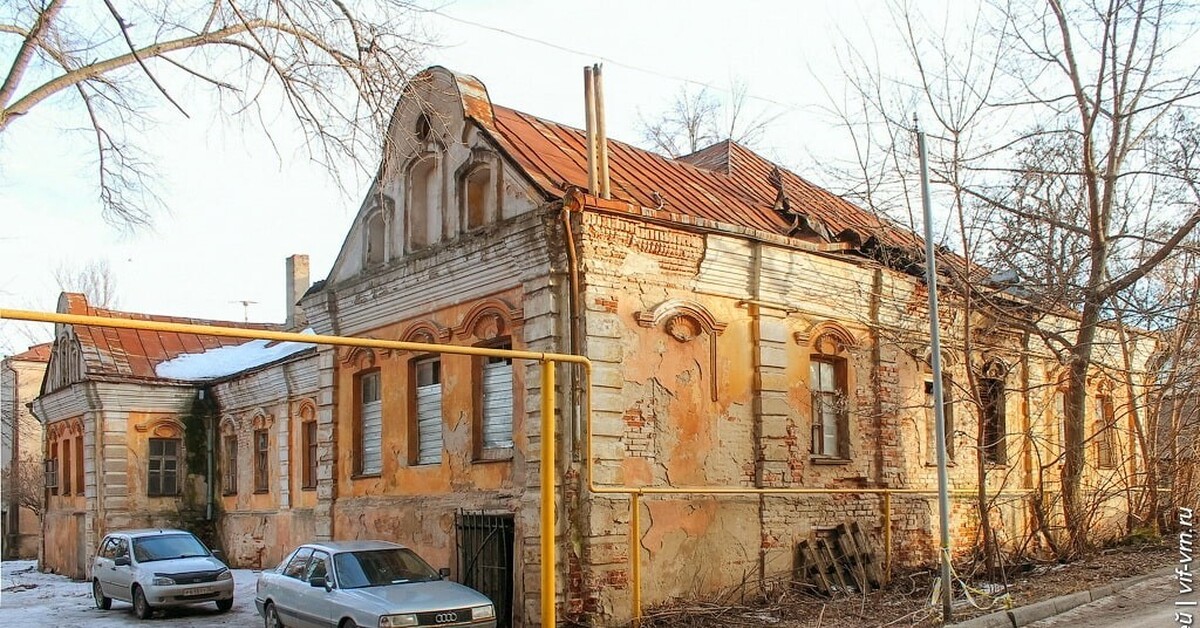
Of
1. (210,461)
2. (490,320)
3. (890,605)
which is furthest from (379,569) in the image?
(210,461)

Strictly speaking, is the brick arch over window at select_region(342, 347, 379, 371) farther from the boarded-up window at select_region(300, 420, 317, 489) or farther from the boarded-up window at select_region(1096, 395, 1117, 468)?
the boarded-up window at select_region(1096, 395, 1117, 468)

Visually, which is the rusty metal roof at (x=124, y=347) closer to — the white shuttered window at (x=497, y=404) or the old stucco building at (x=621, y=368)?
the old stucco building at (x=621, y=368)

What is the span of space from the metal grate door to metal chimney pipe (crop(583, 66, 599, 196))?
4482 mm

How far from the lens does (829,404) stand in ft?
55.3

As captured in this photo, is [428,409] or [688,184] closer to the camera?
[428,409]

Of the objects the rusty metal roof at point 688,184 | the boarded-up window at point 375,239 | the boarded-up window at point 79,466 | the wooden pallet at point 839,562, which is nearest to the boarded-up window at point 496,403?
the rusty metal roof at point 688,184

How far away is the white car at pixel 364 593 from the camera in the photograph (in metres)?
12.2

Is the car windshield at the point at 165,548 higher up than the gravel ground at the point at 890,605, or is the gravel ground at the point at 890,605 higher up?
the car windshield at the point at 165,548

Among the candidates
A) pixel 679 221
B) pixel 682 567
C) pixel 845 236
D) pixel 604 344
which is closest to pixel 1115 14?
pixel 845 236

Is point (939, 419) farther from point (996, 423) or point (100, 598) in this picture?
point (100, 598)

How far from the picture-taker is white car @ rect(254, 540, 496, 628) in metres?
12.2

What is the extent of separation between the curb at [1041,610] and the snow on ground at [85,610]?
1099 cm

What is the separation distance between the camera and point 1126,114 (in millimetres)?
16438

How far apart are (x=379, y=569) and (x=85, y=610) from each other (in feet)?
32.6
